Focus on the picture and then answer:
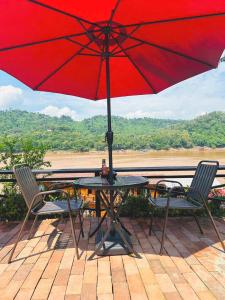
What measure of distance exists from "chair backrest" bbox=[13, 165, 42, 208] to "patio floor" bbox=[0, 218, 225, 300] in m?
0.53

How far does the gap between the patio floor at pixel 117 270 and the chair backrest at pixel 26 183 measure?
53 cm

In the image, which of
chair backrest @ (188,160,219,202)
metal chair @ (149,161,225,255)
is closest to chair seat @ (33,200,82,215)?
metal chair @ (149,161,225,255)

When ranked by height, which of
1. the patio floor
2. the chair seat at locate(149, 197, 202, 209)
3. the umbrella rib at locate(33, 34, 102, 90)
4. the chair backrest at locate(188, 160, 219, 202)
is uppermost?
the umbrella rib at locate(33, 34, 102, 90)

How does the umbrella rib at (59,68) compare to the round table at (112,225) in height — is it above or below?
above

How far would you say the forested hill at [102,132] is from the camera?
183ft

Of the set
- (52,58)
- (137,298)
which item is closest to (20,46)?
(52,58)

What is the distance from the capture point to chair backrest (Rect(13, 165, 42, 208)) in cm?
284

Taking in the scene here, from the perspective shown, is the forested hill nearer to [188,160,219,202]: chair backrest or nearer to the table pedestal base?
[188,160,219,202]: chair backrest

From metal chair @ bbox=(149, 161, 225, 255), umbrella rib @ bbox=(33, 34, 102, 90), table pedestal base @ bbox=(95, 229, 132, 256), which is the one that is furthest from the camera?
umbrella rib @ bbox=(33, 34, 102, 90)

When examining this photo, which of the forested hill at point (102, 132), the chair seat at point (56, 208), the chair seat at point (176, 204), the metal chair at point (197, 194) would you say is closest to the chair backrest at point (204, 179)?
the metal chair at point (197, 194)

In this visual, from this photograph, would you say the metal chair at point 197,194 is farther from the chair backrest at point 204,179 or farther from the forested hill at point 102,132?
the forested hill at point 102,132

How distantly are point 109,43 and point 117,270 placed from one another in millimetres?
2155

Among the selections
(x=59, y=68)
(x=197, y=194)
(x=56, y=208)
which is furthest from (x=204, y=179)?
(x=59, y=68)

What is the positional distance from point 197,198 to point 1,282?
2.02m
